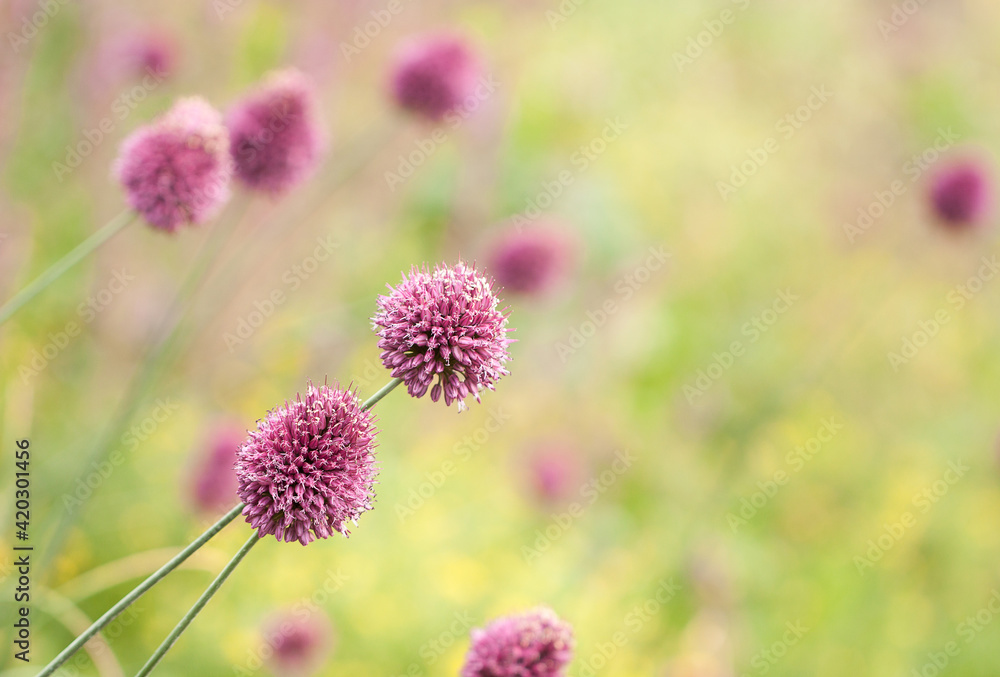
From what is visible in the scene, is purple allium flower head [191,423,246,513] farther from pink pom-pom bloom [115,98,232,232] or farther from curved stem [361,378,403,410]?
curved stem [361,378,403,410]

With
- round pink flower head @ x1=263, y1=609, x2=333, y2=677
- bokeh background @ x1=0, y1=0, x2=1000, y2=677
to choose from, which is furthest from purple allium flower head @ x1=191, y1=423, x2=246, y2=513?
round pink flower head @ x1=263, y1=609, x2=333, y2=677

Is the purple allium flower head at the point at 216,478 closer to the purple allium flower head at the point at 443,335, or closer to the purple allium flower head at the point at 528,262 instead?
the purple allium flower head at the point at 528,262

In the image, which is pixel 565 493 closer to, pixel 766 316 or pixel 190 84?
pixel 766 316

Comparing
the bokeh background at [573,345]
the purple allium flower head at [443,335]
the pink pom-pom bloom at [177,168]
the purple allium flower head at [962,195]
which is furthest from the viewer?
the purple allium flower head at [962,195]

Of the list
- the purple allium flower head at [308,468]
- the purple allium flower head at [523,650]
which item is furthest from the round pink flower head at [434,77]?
the purple allium flower head at [523,650]

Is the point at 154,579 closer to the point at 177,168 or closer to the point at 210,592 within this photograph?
the point at 210,592

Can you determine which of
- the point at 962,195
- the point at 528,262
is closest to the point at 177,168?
the point at 528,262

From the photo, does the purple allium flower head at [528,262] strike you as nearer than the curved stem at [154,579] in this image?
No
